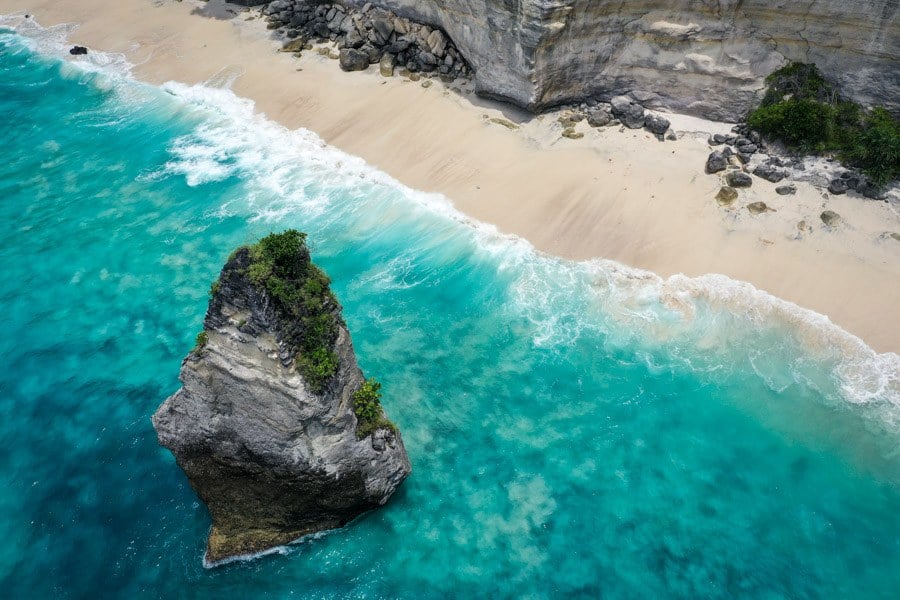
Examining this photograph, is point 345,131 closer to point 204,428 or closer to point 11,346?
point 11,346

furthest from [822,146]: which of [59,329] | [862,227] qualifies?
[59,329]

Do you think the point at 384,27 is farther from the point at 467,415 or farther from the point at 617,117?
the point at 467,415

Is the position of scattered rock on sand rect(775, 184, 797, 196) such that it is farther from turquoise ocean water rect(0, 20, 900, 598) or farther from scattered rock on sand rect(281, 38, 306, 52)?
scattered rock on sand rect(281, 38, 306, 52)

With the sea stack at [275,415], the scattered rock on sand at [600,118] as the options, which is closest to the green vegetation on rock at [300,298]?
the sea stack at [275,415]

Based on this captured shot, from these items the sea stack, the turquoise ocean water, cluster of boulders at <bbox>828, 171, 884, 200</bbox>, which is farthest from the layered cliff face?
the sea stack

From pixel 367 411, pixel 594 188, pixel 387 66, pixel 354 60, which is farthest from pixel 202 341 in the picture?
pixel 354 60

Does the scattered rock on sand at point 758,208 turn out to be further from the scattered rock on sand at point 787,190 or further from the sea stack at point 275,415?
the sea stack at point 275,415
